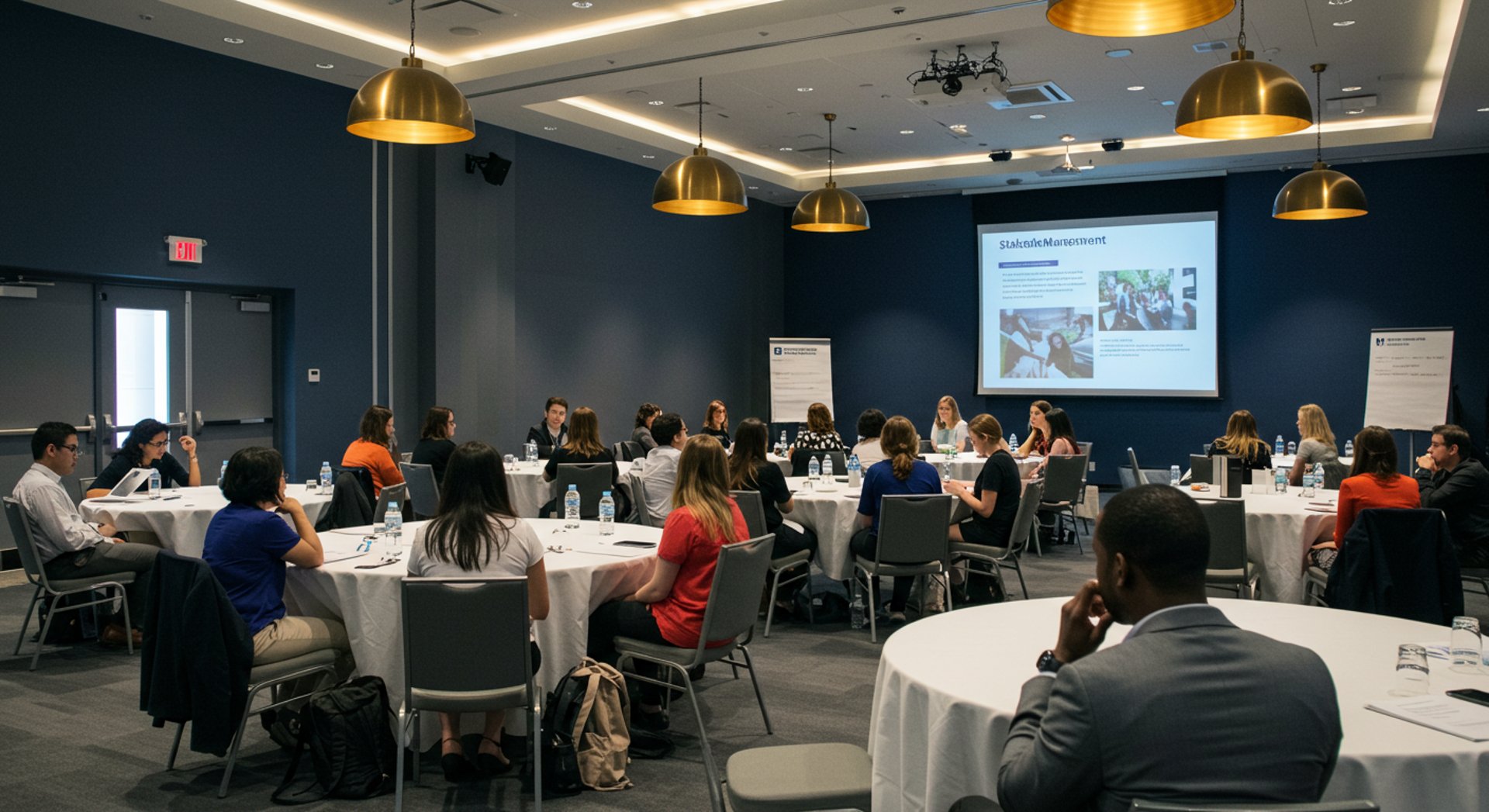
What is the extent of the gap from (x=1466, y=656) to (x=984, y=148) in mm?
10617

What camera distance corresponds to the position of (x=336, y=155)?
9.48 meters

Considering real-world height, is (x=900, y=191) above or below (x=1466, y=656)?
above

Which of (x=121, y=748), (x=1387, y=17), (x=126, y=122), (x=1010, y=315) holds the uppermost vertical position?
(x=1387, y=17)

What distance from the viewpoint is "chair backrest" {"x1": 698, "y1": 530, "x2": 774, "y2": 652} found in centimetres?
397

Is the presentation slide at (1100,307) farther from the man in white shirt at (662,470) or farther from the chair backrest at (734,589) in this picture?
the chair backrest at (734,589)

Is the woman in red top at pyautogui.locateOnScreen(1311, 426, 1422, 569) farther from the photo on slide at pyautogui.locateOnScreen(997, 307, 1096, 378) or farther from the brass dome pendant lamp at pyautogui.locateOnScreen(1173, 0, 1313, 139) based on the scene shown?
the photo on slide at pyautogui.locateOnScreen(997, 307, 1096, 378)

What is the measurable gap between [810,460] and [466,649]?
5181mm

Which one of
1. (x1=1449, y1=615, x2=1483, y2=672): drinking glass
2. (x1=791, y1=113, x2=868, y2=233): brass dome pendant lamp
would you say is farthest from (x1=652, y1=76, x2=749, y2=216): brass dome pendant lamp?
(x1=1449, y1=615, x2=1483, y2=672): drinking glass

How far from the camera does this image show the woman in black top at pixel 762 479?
627cm

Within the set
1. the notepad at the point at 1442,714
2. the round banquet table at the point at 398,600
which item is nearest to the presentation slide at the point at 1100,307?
the round banquet table at the point at 398,600

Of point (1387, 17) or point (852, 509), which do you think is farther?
point (1387, 17)

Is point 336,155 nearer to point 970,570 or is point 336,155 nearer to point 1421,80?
point 970,570

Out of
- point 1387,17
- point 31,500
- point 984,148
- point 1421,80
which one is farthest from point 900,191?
point 31,500

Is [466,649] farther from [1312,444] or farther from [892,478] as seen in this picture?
[1312,444]
